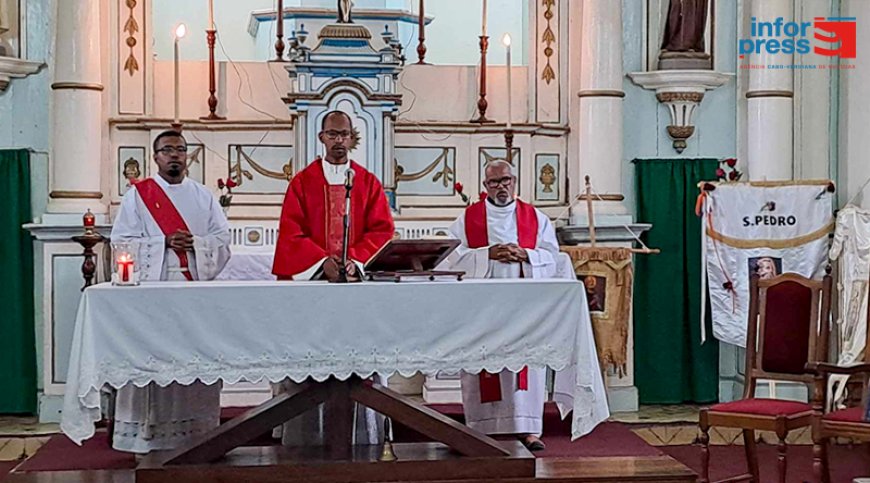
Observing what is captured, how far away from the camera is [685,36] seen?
822 cm

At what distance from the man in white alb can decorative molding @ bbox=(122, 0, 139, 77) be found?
6.60ft

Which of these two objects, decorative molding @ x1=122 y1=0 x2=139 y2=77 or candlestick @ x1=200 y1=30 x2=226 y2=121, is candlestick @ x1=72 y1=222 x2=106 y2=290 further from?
decorative molding @ x1=122 y1=0 x2=139 y2=77

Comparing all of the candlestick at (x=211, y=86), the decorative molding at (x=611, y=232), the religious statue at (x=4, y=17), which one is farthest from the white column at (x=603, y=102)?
the religious statue at (x=4, y=17)

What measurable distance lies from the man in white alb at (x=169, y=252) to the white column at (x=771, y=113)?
3.61 m

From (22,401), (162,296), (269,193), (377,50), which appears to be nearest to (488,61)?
(377,50)

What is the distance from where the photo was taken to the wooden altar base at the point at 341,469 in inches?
204

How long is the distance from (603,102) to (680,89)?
0.56 metres

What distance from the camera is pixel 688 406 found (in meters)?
8.21

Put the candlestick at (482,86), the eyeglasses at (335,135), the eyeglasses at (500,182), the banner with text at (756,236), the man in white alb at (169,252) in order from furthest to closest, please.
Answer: the candlestick at (482,86) → the banner with text at (756,236) → the eyeglasses at (500,182) → the man in white alb at (169,252) → the eyeglasses at (335,135)

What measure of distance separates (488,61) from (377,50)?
164cm

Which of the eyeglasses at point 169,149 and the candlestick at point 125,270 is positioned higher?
the eyeglasses at point 169,149

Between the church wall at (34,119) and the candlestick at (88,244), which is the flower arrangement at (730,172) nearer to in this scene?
the candlestick at (88,244)

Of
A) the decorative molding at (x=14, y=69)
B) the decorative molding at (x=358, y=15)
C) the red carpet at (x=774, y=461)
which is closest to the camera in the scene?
the red carpet at (x=774, y=461)

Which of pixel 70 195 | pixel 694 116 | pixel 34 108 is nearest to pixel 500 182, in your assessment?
pixel 694 116
